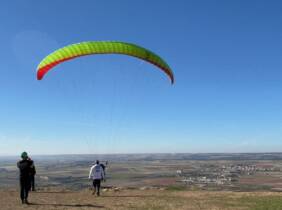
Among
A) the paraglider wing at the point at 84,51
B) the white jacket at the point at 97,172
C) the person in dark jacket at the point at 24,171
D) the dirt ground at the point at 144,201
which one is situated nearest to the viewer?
the dirt ground at the point at 144,201

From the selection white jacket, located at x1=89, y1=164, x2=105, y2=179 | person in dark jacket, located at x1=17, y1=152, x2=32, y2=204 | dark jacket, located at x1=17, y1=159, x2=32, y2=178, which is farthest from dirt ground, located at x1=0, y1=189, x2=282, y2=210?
dark jacket, located at x1=17, y1=159, x2=32, y2=178

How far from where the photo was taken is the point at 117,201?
65.1ft

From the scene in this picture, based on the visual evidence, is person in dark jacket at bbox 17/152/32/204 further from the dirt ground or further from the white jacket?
the white jacket

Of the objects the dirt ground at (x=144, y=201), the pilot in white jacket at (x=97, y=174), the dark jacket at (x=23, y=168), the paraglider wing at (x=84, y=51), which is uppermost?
the paraglider wing at (x=84, y=51)

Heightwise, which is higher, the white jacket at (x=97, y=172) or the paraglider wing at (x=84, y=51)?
the paraglider wing at (x=84, y=51)

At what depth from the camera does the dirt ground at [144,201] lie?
18125 mm

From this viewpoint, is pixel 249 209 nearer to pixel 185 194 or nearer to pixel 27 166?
pixel 185 194

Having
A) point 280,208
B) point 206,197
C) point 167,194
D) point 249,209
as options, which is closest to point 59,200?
point 167,194

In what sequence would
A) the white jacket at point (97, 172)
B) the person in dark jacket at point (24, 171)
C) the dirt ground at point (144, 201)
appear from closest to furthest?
1. the dirt ground at point (144, 201)
2. the person in dark jacket at point (24, 171)
3. the white jacket at point (97, 172)

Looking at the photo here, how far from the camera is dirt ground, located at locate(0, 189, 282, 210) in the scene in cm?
1812

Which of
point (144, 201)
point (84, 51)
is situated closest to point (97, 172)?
point (144, 201)

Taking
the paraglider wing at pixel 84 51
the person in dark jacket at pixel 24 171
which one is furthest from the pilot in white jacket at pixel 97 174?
the paraglider wing at pixel 84 51

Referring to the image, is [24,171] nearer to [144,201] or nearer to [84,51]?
[144,201]

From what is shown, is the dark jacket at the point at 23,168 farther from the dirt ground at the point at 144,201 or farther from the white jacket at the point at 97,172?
the white jacket at the point at 97,172
